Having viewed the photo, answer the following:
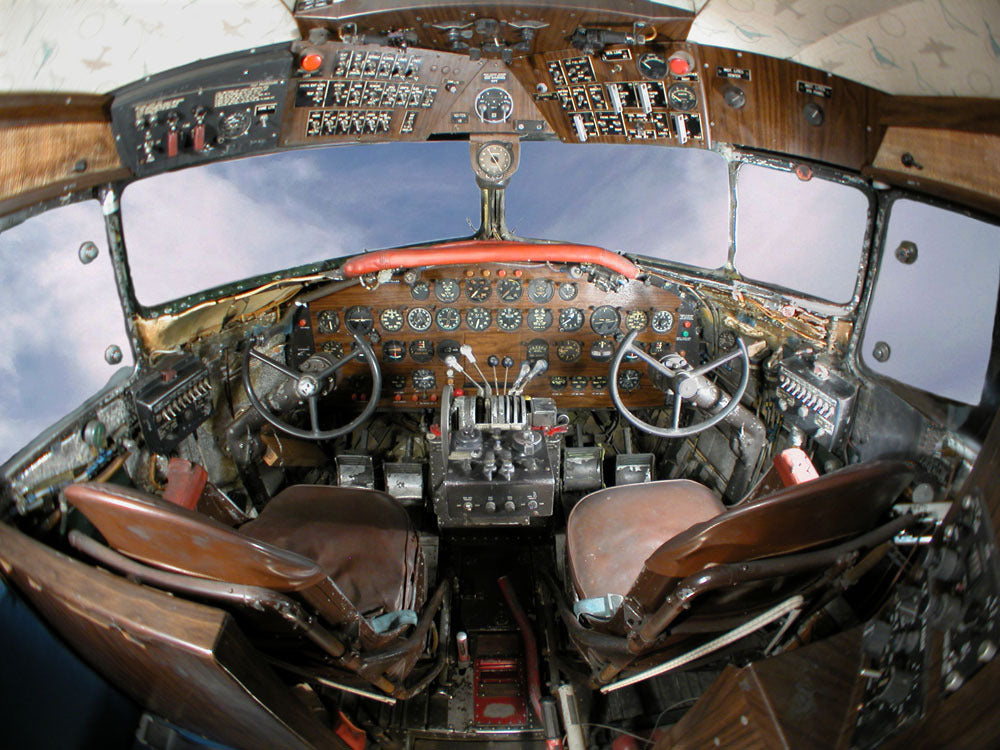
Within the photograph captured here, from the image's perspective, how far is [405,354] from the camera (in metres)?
3.51

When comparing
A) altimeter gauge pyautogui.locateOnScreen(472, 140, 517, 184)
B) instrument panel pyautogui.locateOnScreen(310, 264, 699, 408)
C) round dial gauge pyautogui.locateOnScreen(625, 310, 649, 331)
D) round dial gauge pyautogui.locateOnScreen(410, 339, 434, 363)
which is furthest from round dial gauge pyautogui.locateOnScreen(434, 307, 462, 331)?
round dial gauge pyautogui.locateOnScreen(625, 310, 649, 331)

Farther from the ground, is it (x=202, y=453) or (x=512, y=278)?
(x=512, y=278)

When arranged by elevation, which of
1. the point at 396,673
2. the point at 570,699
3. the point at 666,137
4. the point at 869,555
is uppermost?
the point at 666,137

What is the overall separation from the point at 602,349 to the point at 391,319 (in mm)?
1099

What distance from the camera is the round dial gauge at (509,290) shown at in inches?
131

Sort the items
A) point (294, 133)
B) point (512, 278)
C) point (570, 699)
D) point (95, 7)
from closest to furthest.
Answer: point (95, 7)
point (570, 699)
point (294, 133)
point (512, 278)

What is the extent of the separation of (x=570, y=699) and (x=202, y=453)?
6.13 feet

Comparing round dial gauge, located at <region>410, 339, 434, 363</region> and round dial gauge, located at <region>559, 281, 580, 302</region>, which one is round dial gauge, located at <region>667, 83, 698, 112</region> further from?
round dial gauge, located at <region>410, 339, 434, 363</region>

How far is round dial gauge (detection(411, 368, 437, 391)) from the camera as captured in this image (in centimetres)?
355

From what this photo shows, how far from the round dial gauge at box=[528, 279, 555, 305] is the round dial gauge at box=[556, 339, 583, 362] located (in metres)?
0.26

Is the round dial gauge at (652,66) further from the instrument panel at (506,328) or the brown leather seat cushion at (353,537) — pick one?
the brown leather seat cushion at (353,537)

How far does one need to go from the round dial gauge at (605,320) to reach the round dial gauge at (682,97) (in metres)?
1.03

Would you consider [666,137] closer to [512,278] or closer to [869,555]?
[512,278]

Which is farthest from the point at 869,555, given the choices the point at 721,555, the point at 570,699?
the point at 570,699
